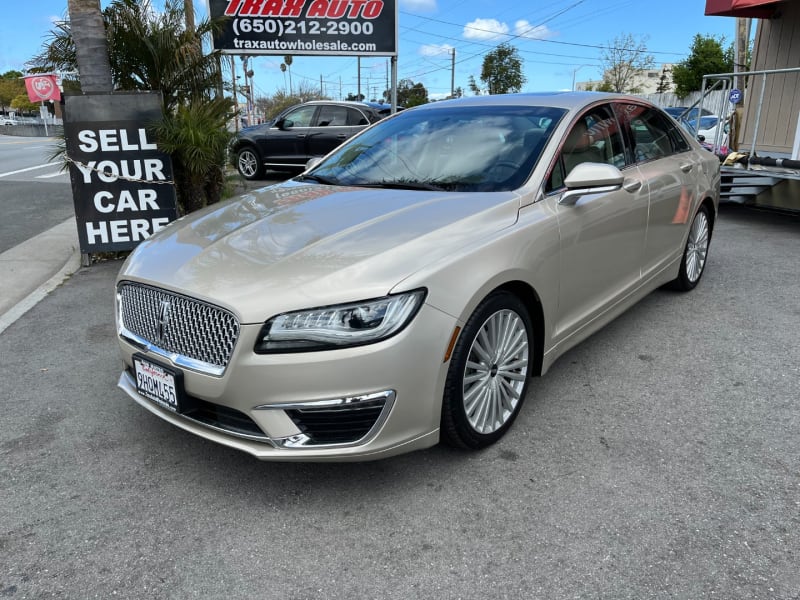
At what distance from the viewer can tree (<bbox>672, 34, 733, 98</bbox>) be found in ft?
129

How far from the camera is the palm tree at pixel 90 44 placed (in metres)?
6.35

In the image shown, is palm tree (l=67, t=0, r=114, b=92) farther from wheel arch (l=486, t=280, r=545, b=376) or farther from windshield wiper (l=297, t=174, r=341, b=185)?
wheel arch (l=486, t=280, r=545, b=376)

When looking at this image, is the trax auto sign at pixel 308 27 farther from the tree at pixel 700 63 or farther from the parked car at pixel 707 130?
the tree at pixel 700 63

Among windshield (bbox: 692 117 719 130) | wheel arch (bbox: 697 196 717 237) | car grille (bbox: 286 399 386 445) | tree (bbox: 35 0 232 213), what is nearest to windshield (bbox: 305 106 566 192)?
car grille (bbox: 286 399 386 445)

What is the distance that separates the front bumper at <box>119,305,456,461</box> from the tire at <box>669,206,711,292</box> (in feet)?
10.7

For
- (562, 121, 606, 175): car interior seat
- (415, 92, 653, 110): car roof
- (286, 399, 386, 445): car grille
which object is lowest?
(286, 399, 386, 445): car grille

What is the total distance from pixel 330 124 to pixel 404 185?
9.66 m

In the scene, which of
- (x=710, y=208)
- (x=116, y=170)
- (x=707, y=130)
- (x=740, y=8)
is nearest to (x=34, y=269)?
(x=116, y=170)

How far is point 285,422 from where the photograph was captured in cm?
239

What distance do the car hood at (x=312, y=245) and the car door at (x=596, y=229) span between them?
1.47ft

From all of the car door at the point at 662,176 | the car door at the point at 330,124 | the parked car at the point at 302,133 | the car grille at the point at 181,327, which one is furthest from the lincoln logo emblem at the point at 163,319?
the car door at the point at 330,124

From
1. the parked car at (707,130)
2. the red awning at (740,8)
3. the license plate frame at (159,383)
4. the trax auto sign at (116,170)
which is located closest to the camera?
the license plate frame at (159,383)

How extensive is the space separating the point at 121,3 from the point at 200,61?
37.9 inches

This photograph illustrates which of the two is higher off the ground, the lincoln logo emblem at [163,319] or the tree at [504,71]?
the tree at [504,71]
